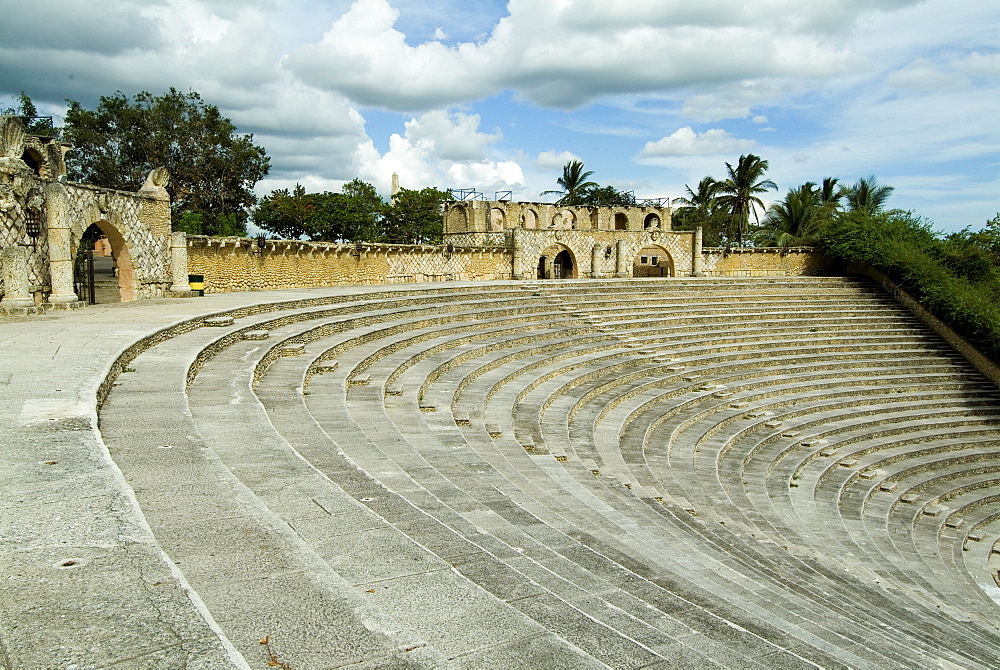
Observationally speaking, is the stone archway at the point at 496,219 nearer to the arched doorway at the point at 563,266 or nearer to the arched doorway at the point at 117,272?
the arched doorway at the point at 563,266

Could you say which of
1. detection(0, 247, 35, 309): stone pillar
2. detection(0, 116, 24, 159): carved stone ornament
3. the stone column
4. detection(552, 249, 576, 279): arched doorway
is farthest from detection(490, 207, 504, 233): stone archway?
detection(0, 247, 35, 309): stone pillar

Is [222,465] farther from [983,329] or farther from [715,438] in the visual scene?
[983,329]

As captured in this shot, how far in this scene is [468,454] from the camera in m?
6.33

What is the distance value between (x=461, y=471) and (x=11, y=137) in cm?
1087

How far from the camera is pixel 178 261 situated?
15.6 m

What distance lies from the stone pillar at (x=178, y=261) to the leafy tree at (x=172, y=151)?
14612mm

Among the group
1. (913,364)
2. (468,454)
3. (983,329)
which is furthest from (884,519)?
(983,329)

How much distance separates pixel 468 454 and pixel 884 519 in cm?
727

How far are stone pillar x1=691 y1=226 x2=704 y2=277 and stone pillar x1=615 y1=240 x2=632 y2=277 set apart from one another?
10.6 feet

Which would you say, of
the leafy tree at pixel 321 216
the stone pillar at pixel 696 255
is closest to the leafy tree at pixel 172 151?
the leafy tree at pixel 321 216

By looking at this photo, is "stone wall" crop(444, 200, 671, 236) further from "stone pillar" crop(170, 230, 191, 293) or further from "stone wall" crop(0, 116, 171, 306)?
"stone wall" crop(0, 116, 171, 306)

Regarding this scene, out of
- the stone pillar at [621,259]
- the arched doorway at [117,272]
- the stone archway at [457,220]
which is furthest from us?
the stone archway at [457,220]

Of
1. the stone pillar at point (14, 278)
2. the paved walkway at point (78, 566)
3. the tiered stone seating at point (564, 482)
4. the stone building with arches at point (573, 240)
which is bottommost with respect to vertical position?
the tiered stone seating at point (564, 482)

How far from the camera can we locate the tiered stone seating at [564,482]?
8.59 ft
